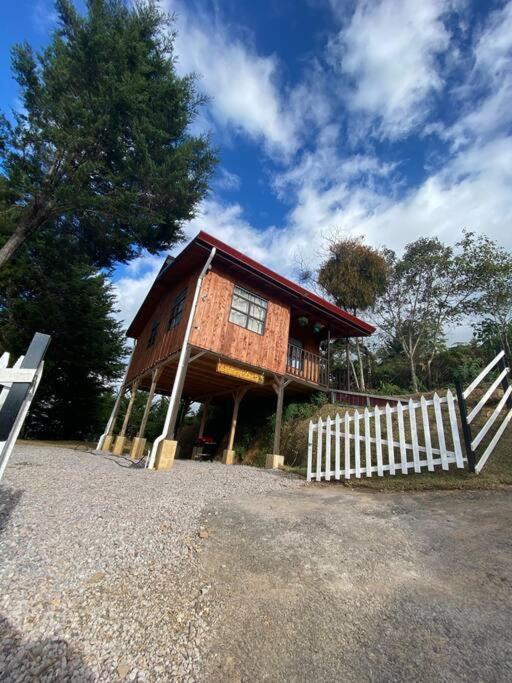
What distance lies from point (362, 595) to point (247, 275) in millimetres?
9283

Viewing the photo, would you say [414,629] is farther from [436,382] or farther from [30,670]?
[436,382]

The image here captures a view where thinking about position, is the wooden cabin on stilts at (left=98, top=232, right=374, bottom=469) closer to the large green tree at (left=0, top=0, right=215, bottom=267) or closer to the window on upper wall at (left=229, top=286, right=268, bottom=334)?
the window on upper wall at (left=229, top=286, right=268, bottom=334)

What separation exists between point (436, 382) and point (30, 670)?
71.5ft

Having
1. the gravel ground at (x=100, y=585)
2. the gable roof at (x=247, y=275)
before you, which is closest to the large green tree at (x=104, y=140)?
the gable roof at (x=247, y=275)

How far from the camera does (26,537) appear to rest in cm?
264

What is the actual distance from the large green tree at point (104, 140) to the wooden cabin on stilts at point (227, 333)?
2212mm

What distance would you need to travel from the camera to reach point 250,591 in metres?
2.22

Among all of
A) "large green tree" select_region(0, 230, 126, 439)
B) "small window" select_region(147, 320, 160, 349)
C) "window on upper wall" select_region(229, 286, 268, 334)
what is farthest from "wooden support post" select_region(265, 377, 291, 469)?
"large green tree" select_region(0, 230, 126, 439)

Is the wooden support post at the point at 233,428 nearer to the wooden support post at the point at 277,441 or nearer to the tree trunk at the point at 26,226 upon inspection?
the wooden support post at the point at 277,441

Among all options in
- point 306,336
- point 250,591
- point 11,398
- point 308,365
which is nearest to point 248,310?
point 308,365

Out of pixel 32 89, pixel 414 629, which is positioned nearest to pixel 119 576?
pixel 414 629

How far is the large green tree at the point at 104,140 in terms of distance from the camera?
28.9ft

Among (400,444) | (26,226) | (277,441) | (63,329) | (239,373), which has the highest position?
(26,226)

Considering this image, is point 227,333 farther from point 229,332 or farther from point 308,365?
point 308,365
